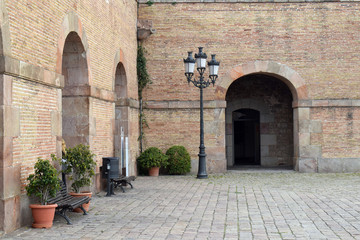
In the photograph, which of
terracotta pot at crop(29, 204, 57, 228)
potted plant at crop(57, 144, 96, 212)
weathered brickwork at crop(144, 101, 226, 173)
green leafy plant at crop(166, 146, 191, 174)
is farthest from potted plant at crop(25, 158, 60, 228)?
weathered brickwork at crop(144, 101, 226, 173)

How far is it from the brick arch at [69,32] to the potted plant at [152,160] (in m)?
5.13

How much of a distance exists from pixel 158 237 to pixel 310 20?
471 inches

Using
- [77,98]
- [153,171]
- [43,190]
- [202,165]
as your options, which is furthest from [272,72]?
[43,190]

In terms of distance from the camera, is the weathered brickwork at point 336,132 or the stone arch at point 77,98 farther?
the weathered brickwork at point 336,132

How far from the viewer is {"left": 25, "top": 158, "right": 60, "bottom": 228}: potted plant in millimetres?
7293

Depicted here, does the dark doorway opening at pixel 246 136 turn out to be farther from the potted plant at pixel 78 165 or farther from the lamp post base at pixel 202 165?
the potted plant at pixel 78 165

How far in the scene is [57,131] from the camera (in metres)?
8.93

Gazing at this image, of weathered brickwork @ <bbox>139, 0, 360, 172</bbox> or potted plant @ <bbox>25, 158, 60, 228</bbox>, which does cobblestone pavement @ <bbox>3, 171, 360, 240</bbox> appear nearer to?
potted plant @ <bbox>25, 158, 60, 228</bbox>

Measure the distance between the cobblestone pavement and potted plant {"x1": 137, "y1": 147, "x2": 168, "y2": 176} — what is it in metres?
1.86

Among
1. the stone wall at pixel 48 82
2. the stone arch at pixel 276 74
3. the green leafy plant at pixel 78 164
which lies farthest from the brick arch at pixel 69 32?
the stone arch at pixel 276 74

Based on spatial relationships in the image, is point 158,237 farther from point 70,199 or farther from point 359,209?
point 359,209

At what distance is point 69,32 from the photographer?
32.2 ft

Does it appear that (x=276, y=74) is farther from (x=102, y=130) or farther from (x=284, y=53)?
(x=102, y=130)

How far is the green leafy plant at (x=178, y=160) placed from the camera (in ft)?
52.3
